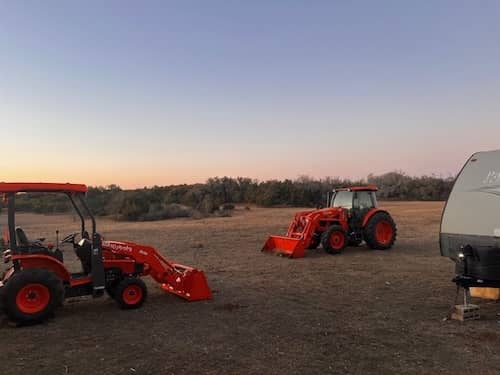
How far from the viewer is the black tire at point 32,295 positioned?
719 centimetres

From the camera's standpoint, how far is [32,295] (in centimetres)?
739

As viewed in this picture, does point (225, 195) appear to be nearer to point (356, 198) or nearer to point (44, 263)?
point (356, 198)

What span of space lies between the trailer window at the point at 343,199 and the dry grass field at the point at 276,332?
4540mm

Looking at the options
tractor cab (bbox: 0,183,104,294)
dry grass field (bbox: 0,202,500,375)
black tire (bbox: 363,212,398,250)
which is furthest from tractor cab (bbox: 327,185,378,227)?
tractor cab (bbox: 0,183,104,294)

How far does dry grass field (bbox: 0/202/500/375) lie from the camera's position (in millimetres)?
5699

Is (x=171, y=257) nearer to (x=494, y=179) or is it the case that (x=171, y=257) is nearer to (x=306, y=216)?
(x=306, y=216)

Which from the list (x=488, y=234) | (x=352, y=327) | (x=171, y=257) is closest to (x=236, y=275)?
(x=171, y=257)

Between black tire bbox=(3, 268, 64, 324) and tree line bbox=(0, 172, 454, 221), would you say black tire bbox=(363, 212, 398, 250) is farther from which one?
tree line bbox=(0, 172, 454, 221)

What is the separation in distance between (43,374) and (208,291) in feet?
12.9

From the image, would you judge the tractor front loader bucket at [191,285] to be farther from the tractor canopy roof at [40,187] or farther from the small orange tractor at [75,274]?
the tractor canopy roof at [40,187]

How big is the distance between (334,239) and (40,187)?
31.1ft

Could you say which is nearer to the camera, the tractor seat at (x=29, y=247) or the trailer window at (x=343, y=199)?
the tractor seat at (x=29, y=247)

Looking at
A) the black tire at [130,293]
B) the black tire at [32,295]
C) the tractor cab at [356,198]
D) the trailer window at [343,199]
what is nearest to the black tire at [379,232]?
the tractor cab at [356,198]

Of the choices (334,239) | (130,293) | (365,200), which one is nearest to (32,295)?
(130,293)
